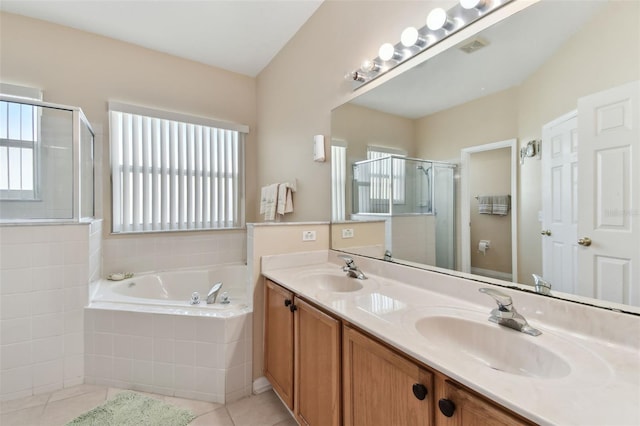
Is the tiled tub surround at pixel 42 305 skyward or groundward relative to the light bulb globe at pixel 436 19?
groundward

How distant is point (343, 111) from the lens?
2.03m

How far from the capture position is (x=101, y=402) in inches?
68.4

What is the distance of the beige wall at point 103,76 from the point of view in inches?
93.2

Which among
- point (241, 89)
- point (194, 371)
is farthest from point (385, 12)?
point (194, 371)

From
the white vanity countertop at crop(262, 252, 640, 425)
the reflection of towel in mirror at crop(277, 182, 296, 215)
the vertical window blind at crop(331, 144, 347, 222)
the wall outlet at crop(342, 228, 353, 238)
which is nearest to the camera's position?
the white vanity countertop at crop(262, 252, 640, 425)

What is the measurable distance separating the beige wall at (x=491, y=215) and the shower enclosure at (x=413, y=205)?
0.32 feet

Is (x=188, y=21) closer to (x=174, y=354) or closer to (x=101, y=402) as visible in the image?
(x=174, y=354)

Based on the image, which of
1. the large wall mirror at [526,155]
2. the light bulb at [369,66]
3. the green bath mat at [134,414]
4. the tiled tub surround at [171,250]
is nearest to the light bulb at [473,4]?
the large wall mirror at [526,155]

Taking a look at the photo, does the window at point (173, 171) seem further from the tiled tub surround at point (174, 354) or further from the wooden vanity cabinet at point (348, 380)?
the wooden vanity cabinet at point (348, 380)

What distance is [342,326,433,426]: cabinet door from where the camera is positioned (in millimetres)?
781

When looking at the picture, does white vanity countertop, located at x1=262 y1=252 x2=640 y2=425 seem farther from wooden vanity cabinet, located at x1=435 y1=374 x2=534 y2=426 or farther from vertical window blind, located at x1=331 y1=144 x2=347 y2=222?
vertical window blind, located at x1=331 y1=144 x2=347 y2=222

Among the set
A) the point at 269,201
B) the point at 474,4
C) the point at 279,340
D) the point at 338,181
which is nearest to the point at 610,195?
the point at 474,4

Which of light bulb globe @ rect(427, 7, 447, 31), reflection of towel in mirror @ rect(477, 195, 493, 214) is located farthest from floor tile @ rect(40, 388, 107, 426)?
light bulb globe @ rect(427, 7, 447, 31)

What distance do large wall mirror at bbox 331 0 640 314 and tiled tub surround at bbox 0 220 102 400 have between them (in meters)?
2.17
